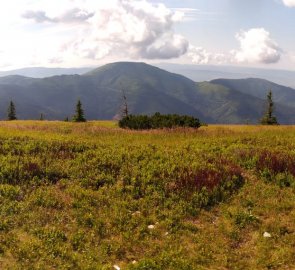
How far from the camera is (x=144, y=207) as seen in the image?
580 inches

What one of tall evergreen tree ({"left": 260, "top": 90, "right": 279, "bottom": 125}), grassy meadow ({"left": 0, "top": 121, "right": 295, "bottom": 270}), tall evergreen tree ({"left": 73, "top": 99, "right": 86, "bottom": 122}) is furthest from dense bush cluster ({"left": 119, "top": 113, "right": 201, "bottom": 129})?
tall evergreen tree ({"left": 260, "top": 90, "right": 279, "bottom": 125})

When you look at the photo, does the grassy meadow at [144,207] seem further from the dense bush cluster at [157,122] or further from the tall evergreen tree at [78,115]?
the tall evergreen tree at [78,115]

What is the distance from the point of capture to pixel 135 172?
17.7m

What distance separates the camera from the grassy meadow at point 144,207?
1140cm

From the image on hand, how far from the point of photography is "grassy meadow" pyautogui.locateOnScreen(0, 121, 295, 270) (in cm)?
1140

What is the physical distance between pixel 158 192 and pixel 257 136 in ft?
44.8

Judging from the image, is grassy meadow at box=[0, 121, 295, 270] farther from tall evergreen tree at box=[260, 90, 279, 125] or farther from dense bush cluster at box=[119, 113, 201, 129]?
tall evergreen tree at box=[260, 90, 279, 125]

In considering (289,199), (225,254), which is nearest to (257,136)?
(289,199)

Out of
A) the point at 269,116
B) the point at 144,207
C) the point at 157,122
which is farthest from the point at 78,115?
the point at 144,207

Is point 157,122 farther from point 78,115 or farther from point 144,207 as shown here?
point 78,115

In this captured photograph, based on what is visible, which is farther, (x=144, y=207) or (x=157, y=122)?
(x=157, y=122)

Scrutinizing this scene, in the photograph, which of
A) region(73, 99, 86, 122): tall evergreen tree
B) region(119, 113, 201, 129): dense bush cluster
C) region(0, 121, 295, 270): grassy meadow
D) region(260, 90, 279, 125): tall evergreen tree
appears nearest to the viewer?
region(0, 121, 295, 270): grassy meadow

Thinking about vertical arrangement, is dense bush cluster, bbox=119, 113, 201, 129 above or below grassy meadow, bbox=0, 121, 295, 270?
above

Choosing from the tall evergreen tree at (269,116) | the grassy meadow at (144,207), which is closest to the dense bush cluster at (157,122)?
the grassy meadow at (144,207)
